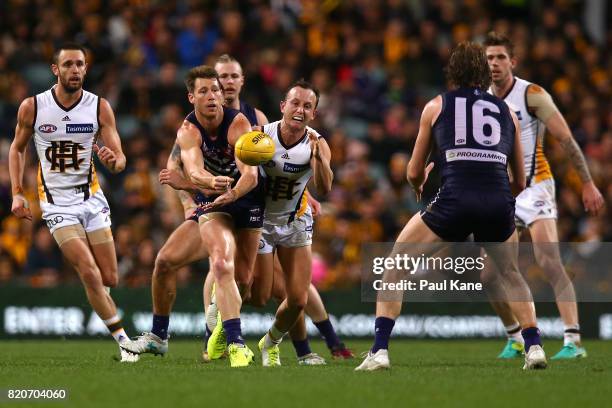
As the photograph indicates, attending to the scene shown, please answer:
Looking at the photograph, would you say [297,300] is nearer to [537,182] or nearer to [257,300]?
[257,300]

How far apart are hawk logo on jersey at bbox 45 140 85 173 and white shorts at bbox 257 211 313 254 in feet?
6.48

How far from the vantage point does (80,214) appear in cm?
1116

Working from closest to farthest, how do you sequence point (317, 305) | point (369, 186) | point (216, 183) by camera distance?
point (216, 183), point (317, 305), point (369, 186)

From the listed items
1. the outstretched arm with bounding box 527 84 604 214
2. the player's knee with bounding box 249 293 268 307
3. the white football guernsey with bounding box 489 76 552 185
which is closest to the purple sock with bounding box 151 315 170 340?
the player's knee with bounding box 249 293 268 307

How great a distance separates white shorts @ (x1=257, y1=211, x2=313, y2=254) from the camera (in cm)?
1081

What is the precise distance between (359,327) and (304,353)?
19.5 feet

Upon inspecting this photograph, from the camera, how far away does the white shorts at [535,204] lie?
12.2m

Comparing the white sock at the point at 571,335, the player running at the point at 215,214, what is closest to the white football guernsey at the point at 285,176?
the player running at the point at 215,214

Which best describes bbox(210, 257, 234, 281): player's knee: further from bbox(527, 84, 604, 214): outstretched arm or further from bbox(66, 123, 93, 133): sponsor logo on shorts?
bbox(527, 84, 604, 214): outstretched arm

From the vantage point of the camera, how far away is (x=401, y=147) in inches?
792

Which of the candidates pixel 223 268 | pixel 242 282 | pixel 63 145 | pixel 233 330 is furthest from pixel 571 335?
pixel 63 145

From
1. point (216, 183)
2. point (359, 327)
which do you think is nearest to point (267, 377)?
point (216, 183)

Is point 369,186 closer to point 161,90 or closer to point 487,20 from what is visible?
point 161,90

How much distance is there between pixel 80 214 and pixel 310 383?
3782mm
